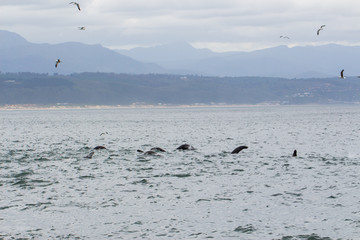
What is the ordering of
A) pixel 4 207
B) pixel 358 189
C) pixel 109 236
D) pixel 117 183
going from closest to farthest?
pixel 109 236 < pixel 4 207 < pixel 358 189 < pixel 117 183

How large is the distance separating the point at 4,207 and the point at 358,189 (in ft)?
65.9

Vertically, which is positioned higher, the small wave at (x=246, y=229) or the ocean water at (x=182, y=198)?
the ocean water at (x=182, y=198)

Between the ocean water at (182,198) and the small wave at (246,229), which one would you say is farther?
the ocean water at (182,198)

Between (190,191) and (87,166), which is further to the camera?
(87,166)

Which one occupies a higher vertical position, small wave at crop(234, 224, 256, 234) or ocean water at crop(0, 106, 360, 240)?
ocean water at crop(0, 106, 360, 240)

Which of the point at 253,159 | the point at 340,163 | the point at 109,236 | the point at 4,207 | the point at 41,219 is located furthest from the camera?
the point at 253,159

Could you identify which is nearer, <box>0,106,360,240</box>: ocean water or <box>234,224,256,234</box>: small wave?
<box>234,224,256,234</box>: small wave

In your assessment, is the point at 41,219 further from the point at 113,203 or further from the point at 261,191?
the point at 261,191

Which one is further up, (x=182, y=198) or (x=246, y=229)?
(x=182, y=198)

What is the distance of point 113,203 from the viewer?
31.5 m

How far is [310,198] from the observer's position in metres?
31.8

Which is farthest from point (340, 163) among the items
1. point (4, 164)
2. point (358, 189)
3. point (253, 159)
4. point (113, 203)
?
point (4, 164)

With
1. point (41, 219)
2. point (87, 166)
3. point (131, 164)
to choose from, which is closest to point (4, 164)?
point (87, 166)

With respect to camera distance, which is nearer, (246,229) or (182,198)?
(246,229)
